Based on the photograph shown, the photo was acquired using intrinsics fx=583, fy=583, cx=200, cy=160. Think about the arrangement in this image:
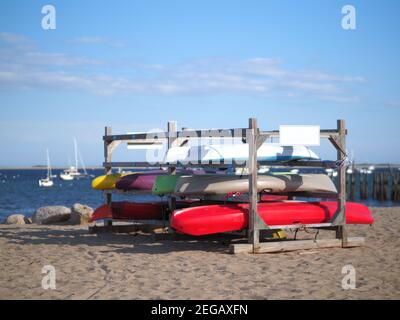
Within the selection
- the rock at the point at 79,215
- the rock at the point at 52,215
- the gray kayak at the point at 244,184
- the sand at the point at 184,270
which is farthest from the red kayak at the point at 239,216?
the rock at the point at 52,215

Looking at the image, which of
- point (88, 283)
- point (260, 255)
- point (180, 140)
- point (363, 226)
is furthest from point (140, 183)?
point (363, 226)

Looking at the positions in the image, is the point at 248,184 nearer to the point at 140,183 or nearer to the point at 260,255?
the point at 260,255

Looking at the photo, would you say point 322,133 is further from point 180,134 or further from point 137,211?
point 137,211

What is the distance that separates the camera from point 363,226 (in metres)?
14.0

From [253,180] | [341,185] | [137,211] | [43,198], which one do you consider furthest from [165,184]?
[43,198]

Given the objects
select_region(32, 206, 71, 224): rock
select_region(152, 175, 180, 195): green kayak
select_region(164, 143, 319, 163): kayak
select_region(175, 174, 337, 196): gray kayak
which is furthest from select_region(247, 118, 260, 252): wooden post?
select_region(32, 206, 71, 224): rock

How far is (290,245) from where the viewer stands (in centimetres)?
988

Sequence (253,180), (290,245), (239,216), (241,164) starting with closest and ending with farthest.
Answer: (253,180) → (239,216) → (290,245) → (241,164)

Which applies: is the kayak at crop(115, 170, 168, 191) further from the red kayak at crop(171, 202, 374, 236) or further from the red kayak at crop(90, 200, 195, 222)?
the red kayak at crop(171, 202, 374, 236)

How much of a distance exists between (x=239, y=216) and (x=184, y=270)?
1778 mm

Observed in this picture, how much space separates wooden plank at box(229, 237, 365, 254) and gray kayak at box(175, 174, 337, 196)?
0.99 metres

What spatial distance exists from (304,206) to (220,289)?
12.0ft

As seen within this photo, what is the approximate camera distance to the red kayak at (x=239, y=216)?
375 inches

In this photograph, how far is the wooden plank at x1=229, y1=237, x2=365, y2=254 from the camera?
9594mm
